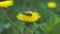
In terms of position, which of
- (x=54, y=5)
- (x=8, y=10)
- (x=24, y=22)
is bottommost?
(x=54, y=5)

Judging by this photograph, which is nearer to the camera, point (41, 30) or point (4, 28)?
point (41, 30)

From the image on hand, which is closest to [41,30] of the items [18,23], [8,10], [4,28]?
[18,23]

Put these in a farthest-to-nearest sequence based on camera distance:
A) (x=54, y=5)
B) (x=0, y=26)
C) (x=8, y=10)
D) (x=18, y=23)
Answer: (x=54, y=5)
(x=8, y=10)
(x=0, y=26)
(x=18, y=23)

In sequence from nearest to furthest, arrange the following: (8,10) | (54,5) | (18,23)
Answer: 1. (18,23)
2. (8,10)
3. (54,5)

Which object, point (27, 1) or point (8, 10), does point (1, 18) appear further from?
point (27, 1)

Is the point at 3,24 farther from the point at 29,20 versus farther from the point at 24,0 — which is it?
the point at 24,0

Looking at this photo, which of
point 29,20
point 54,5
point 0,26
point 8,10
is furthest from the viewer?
point 54,5

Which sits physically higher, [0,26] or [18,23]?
[18,23]

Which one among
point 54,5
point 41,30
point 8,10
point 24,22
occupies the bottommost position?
point 54,5

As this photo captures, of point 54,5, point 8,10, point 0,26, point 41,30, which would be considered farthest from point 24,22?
point 54,5
